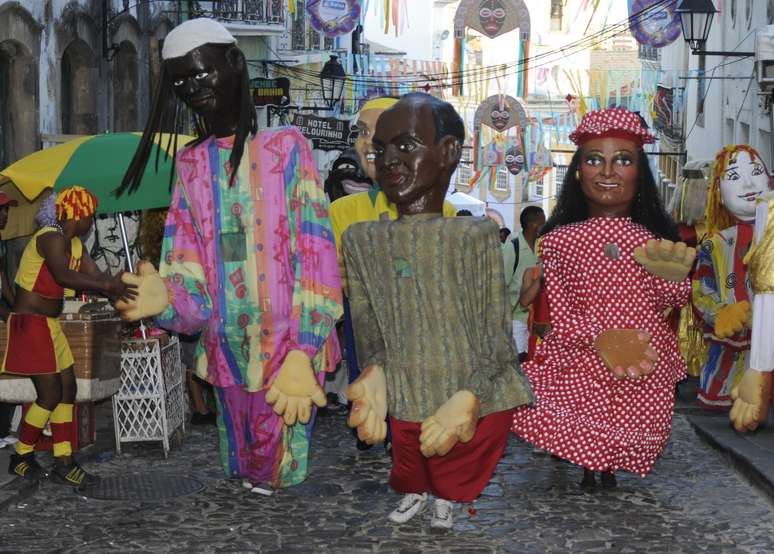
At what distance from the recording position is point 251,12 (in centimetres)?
2789

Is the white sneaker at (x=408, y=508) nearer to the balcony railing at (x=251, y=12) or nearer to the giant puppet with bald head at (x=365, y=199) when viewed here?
the giant puppet with bald head at (x=365, y=199)

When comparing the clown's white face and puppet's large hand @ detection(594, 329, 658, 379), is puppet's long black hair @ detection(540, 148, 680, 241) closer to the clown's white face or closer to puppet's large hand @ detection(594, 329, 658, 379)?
puppet's large hand @ detection(594, 329, 658, 379)

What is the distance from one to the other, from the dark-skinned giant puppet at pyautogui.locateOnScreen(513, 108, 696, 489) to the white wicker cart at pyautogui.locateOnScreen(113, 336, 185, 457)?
8.22ft

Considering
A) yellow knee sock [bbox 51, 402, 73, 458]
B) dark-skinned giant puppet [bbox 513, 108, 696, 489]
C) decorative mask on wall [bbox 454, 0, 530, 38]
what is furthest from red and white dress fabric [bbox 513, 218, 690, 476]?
decorative mask on wall [bbox 454, 0, 530, 38]

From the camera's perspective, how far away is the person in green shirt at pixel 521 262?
10.9 m


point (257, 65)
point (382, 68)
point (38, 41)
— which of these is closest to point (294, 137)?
point (38, 41)

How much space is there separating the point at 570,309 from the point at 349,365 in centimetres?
186

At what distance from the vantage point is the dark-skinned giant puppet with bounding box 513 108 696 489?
6.27m

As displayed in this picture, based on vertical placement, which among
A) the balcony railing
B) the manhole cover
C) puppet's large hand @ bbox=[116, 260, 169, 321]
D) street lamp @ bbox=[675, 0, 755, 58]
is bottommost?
the manhole cover

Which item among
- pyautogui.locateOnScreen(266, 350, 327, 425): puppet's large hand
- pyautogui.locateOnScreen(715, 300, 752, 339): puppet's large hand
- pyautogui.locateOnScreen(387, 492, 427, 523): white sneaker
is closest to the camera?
pyautogui.locateOnScreen(266, 350, 327, 425): puppet's large hand

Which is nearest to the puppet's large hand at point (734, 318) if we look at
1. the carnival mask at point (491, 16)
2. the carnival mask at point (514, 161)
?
the carnival mask at point (491, 16)

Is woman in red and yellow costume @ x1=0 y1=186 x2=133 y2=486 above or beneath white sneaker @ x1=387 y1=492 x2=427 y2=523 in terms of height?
above

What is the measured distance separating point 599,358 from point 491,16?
18.6 m

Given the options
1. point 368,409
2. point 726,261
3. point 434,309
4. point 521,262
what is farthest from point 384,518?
point 521,262
